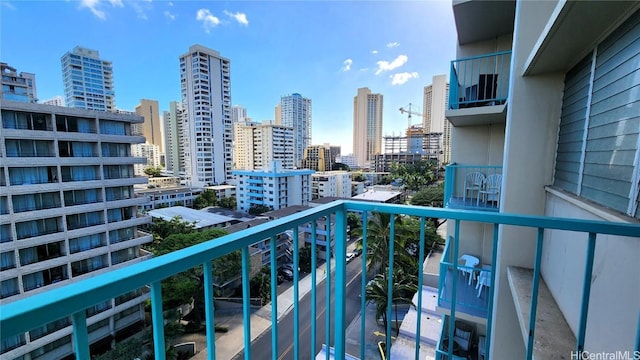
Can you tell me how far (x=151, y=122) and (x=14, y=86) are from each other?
4982 cm

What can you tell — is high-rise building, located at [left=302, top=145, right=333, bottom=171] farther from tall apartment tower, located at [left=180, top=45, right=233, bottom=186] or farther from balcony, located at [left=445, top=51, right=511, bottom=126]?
balcony, located at [left=445, top=51, right=511, bottom=126]

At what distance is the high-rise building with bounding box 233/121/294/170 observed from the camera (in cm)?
4197

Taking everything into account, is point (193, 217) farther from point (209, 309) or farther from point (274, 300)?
point (209, 309)

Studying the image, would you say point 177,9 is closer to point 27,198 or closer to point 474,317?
point 27,198

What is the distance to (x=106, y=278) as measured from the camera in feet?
1.83

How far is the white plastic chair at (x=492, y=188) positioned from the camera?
4375 millimetres

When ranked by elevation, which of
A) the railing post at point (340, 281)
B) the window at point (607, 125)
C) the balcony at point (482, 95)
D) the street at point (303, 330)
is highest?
the balcony at point (482, 95)

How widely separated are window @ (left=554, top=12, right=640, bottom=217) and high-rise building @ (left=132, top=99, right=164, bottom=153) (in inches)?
2449

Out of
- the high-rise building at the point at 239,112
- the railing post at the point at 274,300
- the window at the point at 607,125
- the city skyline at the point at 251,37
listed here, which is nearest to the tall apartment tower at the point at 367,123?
the city skyline at the point at 251,37

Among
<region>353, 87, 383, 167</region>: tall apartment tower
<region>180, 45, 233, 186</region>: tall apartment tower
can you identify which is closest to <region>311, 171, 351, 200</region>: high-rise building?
<region>180, 45, 233, 186</region>: tall apartment tower

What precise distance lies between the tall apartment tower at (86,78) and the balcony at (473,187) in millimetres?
30909

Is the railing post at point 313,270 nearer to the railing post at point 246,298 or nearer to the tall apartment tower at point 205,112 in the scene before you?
the railing post at point 246,298

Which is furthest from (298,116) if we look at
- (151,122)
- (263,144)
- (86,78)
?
(86,78)

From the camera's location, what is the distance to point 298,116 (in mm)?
60531
